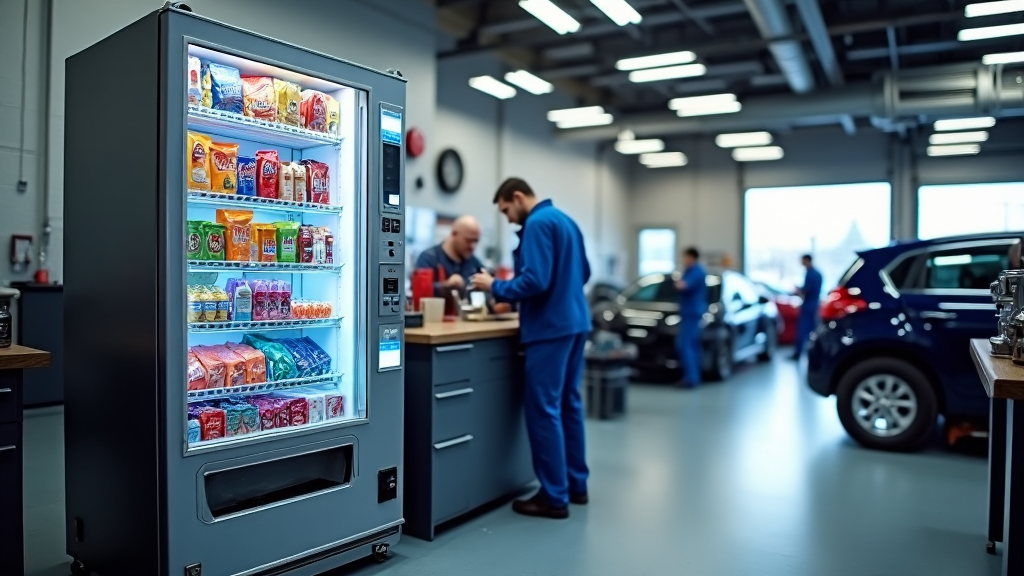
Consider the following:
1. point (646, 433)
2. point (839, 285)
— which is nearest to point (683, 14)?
point (839, 285)

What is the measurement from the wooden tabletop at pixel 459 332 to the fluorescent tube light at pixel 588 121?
272 inches

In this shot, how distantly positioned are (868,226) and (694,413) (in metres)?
8.05

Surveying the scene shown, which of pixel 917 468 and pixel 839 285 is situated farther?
pixel 839 285

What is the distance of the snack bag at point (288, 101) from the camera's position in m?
2.81

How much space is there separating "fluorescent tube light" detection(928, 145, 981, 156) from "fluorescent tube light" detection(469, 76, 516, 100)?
724 centimetres

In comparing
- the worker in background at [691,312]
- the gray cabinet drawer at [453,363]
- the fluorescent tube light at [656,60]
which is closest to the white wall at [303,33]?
the gray cabinet drawer at [453,363]

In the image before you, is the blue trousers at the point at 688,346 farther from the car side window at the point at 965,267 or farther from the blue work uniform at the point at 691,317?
the car side window at the point at 965,267

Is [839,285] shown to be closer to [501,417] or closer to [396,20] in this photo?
[501,417]

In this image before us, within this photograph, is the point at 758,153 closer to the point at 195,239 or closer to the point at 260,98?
the point at 260,98

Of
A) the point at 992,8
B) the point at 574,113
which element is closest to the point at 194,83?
the point at 992,8

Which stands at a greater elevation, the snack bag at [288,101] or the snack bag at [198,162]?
the snack bag at [288,101]

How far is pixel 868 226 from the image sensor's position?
501 inches

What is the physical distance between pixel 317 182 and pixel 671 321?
5.51 metres

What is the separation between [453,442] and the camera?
3.45 m
